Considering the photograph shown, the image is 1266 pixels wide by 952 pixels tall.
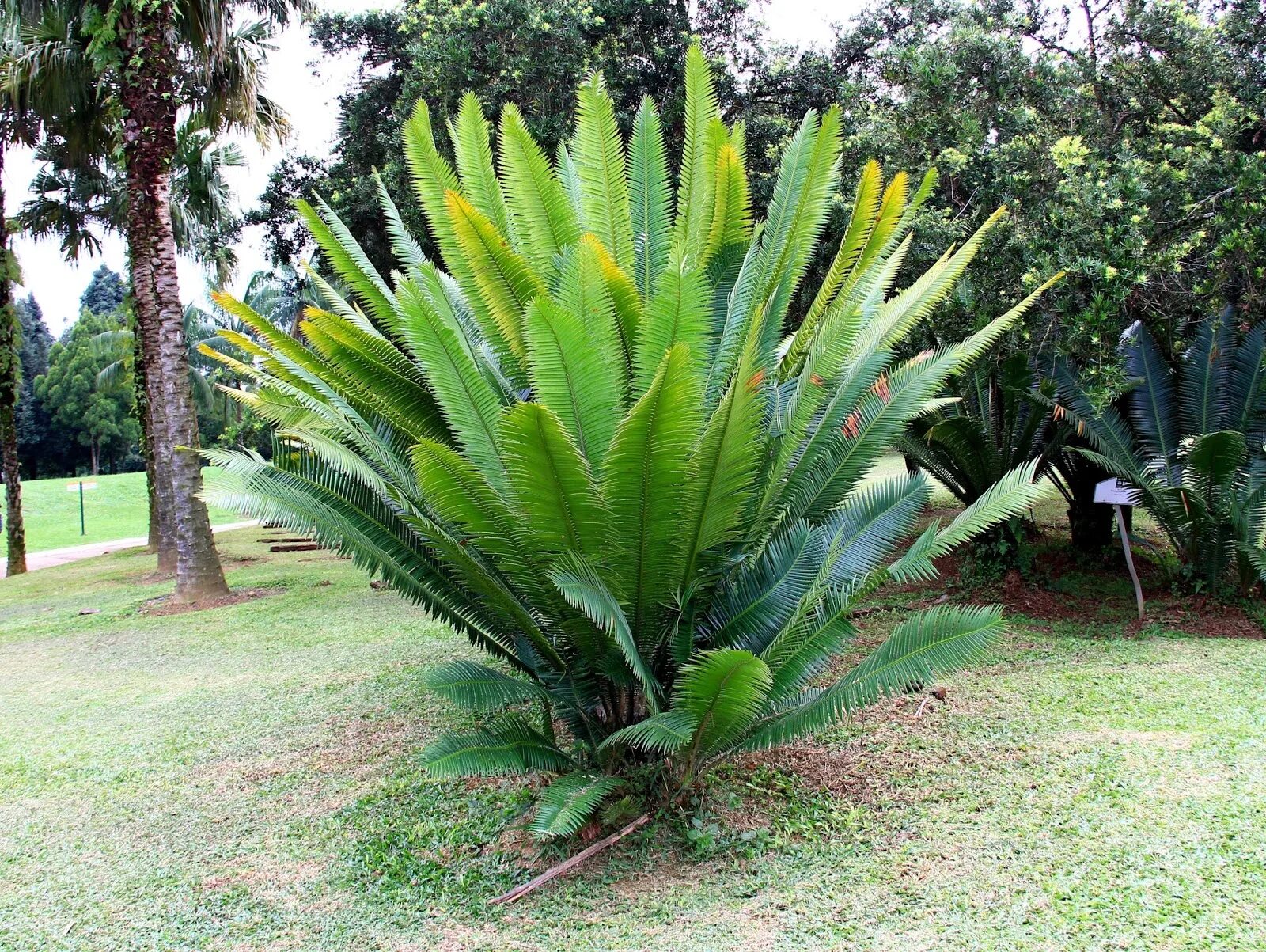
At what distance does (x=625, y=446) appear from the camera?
109 inches

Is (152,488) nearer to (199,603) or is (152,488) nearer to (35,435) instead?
(199,603)

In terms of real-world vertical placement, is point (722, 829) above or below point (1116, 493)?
below

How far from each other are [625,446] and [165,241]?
8.77m

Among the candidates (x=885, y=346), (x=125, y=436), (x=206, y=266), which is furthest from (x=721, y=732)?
(x=125, y=436)

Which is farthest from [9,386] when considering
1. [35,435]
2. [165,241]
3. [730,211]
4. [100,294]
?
[100,294]

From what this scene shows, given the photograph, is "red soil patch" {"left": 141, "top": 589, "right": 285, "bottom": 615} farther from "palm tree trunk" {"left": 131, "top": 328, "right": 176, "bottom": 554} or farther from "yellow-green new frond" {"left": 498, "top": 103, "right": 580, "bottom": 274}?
"yellow-green new frond" {"left": 498, "top": 103, "right": 580, "bottom": 274}

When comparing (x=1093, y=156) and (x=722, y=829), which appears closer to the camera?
(x=722, y=829)

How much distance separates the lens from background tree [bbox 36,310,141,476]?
143ft

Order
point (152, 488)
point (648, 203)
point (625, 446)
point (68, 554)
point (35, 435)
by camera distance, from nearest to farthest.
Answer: point (625, 446) < point (648, 203) < point (152, 488) < point (68, 554) < point (35, 435)

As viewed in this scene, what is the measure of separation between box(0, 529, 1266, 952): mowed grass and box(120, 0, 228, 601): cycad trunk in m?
3.88

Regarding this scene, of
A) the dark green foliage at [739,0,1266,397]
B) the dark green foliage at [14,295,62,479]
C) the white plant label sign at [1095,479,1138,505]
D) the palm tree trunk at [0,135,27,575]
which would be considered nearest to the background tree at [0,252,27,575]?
the palm tree trunk at [0,135,27,575]

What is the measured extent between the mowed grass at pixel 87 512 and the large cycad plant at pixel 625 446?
78.1 ft

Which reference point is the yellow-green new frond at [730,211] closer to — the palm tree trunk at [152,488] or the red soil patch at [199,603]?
the red soil patch at [199,603]

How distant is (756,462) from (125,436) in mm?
51934
